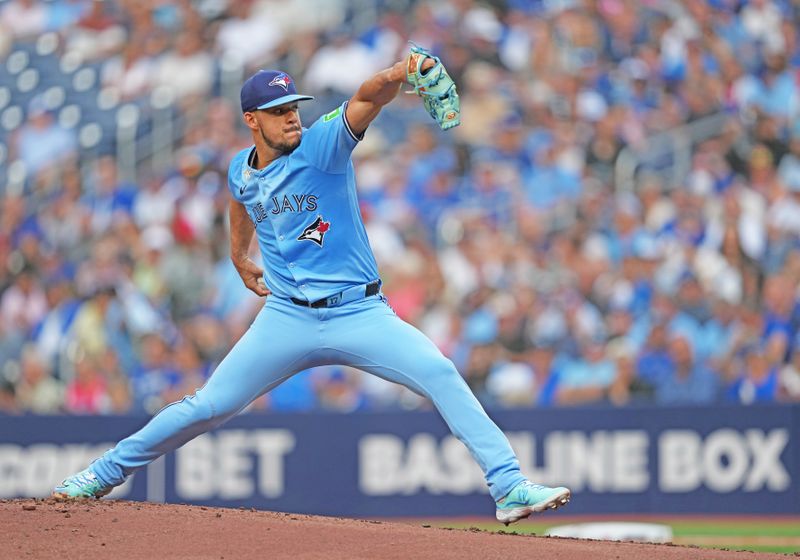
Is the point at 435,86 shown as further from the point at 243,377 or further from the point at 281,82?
the point at 243,377

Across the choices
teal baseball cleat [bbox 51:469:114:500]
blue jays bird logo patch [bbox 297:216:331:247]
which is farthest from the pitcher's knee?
teal baseball cleat [bbox 51:469:114:500]

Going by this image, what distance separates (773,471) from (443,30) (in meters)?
5.70

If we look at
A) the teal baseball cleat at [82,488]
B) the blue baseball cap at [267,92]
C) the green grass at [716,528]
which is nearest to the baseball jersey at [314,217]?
the blue baseball cap at [267,92]

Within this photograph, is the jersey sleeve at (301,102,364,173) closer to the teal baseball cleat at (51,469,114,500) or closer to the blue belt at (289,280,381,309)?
the blue belt at (289,280,381,309)

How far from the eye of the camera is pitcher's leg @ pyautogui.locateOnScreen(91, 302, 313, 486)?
5859mm

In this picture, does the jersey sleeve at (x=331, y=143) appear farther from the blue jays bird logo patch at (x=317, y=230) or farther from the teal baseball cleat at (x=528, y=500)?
the teal baseball cleat at (x=528, y=500)

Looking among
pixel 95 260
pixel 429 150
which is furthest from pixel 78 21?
pixel 429 150

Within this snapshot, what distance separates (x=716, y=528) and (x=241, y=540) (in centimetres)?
699

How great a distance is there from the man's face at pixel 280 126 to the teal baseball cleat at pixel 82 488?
1.82m

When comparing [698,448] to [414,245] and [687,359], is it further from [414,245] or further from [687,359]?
[414,245]

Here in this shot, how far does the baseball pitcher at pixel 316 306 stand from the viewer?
5.76 metres

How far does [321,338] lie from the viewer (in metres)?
5.85

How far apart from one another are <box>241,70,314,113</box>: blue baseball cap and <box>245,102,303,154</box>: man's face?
0.13 ft

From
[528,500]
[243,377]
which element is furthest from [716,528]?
[243,377]
